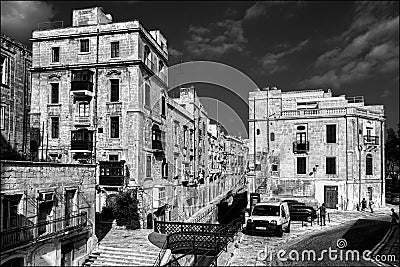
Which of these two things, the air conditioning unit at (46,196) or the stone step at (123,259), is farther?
the stone step at (123,259)

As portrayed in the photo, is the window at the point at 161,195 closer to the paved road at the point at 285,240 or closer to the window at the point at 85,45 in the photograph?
the paved road at the point at 285,240

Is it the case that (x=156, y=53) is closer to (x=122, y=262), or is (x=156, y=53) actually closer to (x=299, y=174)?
(x=299, y=174)

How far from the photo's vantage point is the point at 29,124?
1096 inches

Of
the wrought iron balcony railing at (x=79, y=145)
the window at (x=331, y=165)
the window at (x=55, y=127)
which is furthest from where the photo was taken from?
the window at (x=331, y=165)

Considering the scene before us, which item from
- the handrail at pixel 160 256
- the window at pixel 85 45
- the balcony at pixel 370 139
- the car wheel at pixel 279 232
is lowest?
the handrail at pixel 160 256

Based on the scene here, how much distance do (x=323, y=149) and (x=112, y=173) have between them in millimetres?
17518

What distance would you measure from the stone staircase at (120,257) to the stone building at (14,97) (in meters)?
11.9

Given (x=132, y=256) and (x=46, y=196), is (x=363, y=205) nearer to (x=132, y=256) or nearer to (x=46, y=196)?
(x=132, y=256)

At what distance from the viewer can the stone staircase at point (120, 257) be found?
11.7 m

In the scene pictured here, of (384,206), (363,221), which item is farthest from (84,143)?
(384,206)

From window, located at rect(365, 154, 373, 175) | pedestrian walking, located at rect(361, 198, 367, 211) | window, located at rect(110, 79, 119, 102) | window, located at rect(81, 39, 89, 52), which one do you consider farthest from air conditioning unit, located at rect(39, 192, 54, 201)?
window, located at rect(365, 154, 373, 175)

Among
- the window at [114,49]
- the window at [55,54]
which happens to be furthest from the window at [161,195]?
the window at [55,54]

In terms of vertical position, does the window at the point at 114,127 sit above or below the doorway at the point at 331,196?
above

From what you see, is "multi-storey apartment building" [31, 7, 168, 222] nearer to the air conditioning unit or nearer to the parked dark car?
the parked dark car
